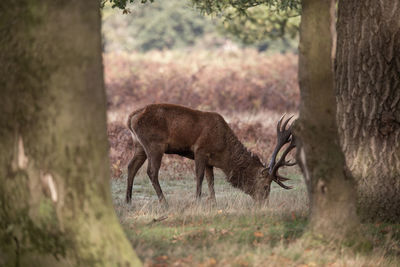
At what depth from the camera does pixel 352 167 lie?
8.52 m

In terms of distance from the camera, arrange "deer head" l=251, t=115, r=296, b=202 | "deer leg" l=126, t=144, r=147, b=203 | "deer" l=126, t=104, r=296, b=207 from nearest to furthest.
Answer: "deer" l=126, t=104, r=296, b=207, "deer head" l=251, t=115, r=296, b=202, "deer leg" l=126, t=144, r=147, b=203

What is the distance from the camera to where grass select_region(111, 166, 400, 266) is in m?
6.23

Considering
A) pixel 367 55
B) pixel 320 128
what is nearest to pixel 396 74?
pixel 367 55

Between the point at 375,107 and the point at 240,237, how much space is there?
8.63ft

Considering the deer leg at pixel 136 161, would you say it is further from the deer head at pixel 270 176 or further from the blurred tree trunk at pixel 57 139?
the blurred tree trunk at pixel 57 139

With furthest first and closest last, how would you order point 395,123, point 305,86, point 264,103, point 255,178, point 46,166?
point 264,103, point 255,178, point 395,123, point 305,86, point 46,166

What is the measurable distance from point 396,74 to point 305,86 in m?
2.47

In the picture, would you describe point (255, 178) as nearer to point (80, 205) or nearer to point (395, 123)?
point (395, 123)

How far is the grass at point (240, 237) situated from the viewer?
623 cm

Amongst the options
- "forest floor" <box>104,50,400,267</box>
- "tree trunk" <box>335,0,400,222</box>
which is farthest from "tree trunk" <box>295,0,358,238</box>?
"tree trunk" <box>335,0,400,222</box>

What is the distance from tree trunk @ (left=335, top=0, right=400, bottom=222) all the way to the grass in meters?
0.48

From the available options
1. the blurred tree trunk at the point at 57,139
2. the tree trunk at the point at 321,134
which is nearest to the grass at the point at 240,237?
the tree trunk at the point at 321,134

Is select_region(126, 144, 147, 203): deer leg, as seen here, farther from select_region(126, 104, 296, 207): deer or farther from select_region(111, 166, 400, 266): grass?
select_region(111, 166, 400, 266): grass

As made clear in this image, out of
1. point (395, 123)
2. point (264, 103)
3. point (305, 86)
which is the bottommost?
point (264, 103)
